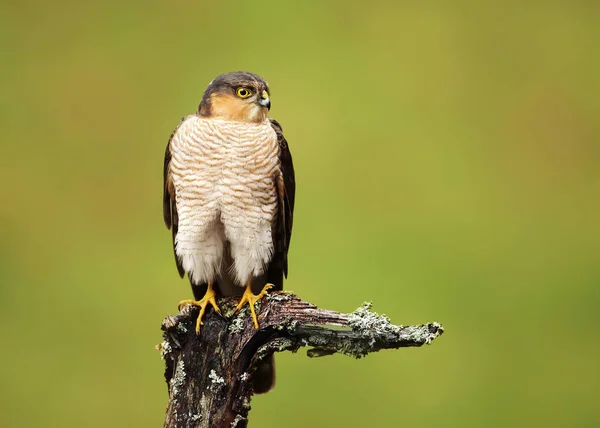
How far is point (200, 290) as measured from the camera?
307 centimetres

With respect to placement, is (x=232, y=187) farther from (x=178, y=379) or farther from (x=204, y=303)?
(x=178, y=379)

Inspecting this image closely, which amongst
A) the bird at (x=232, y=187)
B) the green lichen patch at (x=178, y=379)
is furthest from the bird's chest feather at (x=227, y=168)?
the green lichen patch at (x=178, y=379)

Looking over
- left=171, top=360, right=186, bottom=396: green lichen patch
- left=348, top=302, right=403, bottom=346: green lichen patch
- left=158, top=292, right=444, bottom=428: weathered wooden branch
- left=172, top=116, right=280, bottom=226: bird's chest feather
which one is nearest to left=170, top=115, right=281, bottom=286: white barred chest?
left=172, top=116, right=280, bottom=226: bird's chest feather

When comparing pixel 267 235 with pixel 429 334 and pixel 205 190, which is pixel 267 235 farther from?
pixel 429 334

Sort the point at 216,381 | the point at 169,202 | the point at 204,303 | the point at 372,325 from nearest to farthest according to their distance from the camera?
the point at 372,325
the point at 216,381
the point at 204,303
the point at 169,202

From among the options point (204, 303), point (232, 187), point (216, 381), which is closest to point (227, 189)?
point (232, 187)

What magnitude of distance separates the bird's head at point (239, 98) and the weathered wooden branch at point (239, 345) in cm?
69

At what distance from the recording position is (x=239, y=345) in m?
2.52

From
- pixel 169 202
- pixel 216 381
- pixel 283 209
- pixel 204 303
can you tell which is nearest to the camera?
pixel 216 381

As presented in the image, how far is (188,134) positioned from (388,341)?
109 centimetres

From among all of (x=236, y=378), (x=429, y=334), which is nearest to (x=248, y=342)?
(x=236, y=378)

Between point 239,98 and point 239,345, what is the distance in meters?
0.91

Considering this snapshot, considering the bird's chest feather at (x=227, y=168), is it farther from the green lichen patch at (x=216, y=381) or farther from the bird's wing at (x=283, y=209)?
the green lichen patch at (x=216, y=381)

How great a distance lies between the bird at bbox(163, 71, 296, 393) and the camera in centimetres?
272
